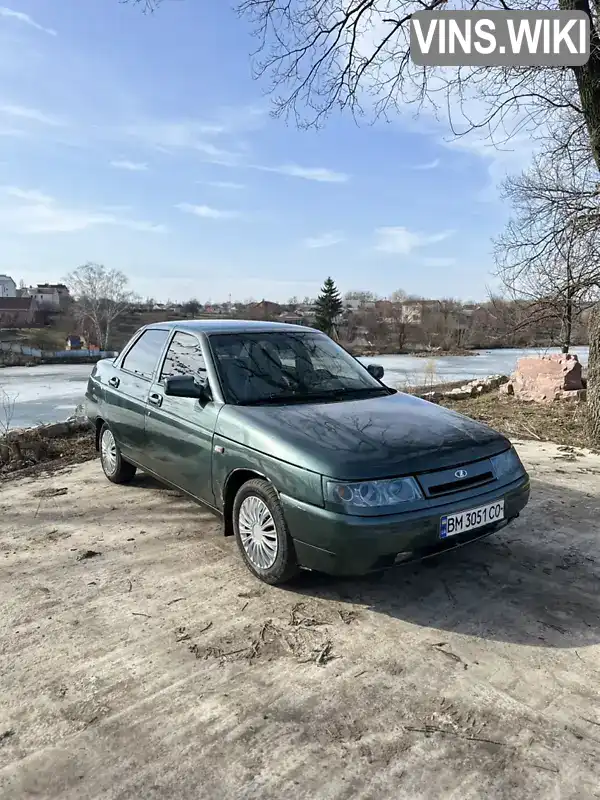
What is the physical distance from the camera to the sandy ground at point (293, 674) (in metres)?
1.95

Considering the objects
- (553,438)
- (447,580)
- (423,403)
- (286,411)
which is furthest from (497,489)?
(553,438)

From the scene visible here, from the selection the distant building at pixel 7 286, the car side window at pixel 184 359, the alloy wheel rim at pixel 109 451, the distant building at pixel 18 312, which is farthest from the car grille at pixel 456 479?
the distant building at pixel 7 286

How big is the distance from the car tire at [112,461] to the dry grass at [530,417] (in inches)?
203

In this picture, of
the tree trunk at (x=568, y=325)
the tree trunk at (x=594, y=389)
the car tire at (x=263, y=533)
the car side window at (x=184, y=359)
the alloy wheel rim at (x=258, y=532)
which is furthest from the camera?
the tree trunk at (x=568, y=325)

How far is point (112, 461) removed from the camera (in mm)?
5391

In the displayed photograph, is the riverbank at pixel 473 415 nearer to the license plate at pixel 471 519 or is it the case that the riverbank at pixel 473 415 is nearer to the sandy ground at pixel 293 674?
the sandy ground at pixel 293 674

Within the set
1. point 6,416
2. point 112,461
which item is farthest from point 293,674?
point 6,416

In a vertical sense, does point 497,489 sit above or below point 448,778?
above

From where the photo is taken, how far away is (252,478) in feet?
11.1

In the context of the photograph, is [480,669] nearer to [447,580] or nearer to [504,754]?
[504,754]

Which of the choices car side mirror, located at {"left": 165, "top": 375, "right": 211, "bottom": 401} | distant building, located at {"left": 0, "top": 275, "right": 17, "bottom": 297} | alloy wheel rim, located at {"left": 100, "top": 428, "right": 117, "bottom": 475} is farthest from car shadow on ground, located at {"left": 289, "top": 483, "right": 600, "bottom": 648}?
distant building, located at {"left": 0, "top": 275, "right": 17, "bottom": 297}

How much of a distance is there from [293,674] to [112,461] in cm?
349

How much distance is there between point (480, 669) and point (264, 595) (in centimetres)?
126

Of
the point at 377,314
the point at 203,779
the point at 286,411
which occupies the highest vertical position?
the point at 377,314
